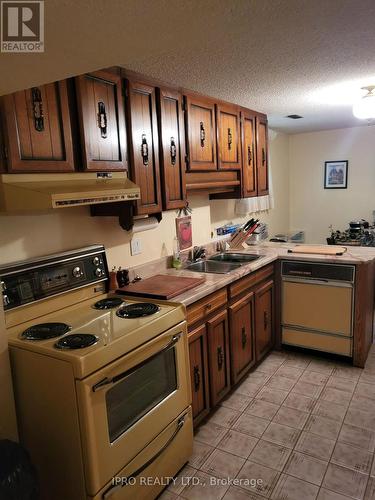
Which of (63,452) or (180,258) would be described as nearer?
(63,452)

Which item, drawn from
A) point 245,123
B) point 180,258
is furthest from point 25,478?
point 245,123

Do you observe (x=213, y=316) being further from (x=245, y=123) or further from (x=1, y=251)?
(x=245, y=123)

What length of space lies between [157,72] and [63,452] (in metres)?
2.01

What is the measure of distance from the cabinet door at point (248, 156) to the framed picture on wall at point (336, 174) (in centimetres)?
236

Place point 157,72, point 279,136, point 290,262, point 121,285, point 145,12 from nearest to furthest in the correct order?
1. point 145,12
2. point 157,72
3. point 121,285
4. point 290,262
5. point 279,136

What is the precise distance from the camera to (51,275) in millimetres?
1875

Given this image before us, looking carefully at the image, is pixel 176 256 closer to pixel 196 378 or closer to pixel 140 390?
pixel 196 378

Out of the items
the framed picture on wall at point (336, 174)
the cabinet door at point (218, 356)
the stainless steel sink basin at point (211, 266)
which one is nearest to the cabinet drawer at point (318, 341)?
the stainless steel sink basin at point (211, 266)

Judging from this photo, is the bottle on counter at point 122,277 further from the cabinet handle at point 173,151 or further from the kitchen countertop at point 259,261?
the cabinet handle at point 173,151

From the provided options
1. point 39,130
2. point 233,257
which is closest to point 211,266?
point 233,257

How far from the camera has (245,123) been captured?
10.9 feet

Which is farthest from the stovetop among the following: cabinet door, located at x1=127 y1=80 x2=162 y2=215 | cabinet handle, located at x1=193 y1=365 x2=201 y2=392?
cabinet door, located at x1=127 y1=80 x2=162 y2=215

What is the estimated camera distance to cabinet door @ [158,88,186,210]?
2348mm

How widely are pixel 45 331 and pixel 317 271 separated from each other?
7.24 ft
